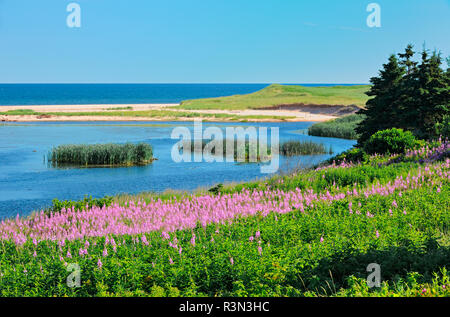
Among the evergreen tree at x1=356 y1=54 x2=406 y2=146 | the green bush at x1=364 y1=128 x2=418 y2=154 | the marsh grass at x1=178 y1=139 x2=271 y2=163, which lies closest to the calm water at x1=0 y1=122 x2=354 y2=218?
the marsh grass at x1=178 y1=139 x2=271 y2=163

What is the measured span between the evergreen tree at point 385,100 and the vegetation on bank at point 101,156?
16508mm

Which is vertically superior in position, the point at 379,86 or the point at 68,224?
the point at 379,86

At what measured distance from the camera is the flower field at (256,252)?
600cm

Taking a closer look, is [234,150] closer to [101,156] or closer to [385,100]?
[101,156]

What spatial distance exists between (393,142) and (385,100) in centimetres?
879

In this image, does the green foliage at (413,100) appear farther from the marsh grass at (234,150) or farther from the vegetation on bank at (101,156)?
the vegetation on bank at (101,156)

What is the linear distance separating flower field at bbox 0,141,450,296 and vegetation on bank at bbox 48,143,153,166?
23052 mm

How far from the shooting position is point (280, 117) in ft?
276

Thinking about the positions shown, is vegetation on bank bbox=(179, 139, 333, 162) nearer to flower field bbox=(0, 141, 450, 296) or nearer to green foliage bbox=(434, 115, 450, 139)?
green foliage bbox=(434, 115, 450, 139)

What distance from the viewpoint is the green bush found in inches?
760

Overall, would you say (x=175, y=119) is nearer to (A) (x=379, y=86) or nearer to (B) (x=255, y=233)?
(A) (x=379, y=86)

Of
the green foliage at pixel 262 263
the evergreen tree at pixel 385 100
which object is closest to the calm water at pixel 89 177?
the evergreen tree at pixel 385 100

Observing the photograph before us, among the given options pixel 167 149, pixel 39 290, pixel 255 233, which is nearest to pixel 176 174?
pixel 167 149
